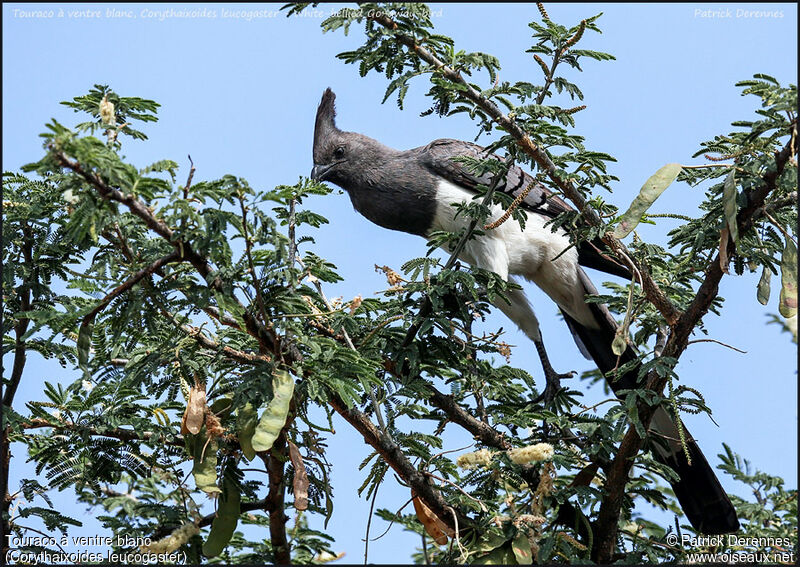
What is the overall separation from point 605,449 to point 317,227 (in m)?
1.76

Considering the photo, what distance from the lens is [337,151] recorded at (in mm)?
6750

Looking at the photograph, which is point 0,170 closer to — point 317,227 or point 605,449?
point 317,227

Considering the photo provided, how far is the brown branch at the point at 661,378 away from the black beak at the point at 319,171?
10.8 ft

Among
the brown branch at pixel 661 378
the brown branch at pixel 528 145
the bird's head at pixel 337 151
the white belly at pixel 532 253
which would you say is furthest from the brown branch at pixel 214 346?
the bird's head at pixel 337 151

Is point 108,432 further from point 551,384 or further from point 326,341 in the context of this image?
point 551,384

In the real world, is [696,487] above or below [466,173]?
below

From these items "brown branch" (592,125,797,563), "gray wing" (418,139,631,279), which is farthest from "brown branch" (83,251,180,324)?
"gray wing" (418,139,631,279)

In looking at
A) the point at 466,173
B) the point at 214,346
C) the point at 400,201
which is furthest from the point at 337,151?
the point at 214,346

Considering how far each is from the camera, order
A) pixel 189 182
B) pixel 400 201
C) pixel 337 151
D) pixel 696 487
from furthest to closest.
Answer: pixel 337 151, pixel 400 201, pixel 696 487, pixel 189 182

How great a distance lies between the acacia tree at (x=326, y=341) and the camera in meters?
3.45

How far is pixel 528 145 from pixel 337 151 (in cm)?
310

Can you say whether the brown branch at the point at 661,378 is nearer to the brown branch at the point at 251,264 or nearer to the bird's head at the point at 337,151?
the brown branch at the point at 251,264

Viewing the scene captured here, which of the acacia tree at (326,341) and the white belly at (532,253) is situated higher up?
the white belly at (532,253)

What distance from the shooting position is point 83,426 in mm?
4223
